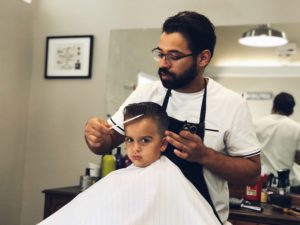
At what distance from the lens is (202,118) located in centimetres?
151

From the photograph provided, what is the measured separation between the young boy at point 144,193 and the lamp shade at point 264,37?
142 centimetres

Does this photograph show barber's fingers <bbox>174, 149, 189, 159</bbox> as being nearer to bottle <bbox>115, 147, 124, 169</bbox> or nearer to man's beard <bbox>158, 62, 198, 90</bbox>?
man's beard <bbox>158, 62, 198, 90</bbox>

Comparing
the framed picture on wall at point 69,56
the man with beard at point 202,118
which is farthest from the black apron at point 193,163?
the framed picture on wall at point 69,56

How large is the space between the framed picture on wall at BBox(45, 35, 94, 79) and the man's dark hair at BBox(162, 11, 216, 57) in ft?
5.30

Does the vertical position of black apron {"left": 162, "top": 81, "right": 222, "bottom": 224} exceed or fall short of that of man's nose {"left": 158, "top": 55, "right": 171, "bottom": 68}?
it falls short

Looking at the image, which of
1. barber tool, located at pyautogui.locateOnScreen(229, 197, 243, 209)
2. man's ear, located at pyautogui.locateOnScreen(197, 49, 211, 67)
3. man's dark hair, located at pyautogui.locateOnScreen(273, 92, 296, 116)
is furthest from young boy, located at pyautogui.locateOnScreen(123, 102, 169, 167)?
man's dark hair, located at pyautogui.locateOnScreen(273, 92, 296, 116)

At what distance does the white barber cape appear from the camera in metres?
1.33

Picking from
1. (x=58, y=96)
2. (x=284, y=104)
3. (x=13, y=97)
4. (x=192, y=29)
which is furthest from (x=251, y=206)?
(x=13, y=97)

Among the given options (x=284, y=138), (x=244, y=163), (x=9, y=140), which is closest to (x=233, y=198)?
(x=284, y=138)

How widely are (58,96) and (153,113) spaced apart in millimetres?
1822

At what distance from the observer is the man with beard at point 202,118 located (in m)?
1.48

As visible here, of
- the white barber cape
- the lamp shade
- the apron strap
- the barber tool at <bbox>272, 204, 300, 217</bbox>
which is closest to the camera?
the white barber cape

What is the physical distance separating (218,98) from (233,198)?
1066 mm

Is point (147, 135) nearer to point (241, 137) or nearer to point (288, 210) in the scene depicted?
point (241, 137)
